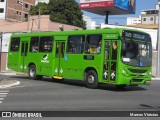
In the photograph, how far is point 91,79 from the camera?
765 inches

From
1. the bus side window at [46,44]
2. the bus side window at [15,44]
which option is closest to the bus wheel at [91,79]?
the bus side window at [46,44]

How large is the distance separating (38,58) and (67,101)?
33.6 feet

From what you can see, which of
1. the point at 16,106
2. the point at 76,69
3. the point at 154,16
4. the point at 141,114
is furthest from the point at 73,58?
the point at 154,16

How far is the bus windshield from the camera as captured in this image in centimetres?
1802

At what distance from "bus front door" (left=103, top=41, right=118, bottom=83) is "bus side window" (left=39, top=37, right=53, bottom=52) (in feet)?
16.7

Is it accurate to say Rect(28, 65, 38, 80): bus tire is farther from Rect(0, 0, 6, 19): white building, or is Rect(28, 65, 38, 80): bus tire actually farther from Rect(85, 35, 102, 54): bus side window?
Rect(0, 0, 6, 19): white building

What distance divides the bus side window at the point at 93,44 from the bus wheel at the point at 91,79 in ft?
3.50

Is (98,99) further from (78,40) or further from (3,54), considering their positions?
(3,54)

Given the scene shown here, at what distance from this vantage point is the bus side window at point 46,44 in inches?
895

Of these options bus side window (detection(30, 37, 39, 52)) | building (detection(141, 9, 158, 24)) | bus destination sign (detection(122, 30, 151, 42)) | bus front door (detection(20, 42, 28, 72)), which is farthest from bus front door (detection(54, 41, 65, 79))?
building (detection(141, 9, 158, 24))

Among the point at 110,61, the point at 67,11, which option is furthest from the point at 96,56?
the point at 67,11

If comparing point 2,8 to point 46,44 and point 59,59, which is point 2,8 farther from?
point 59,59

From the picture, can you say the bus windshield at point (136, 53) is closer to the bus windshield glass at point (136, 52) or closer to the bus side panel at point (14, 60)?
the bus windshield glass at point (136, 52)

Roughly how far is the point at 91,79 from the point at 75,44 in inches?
93.9
